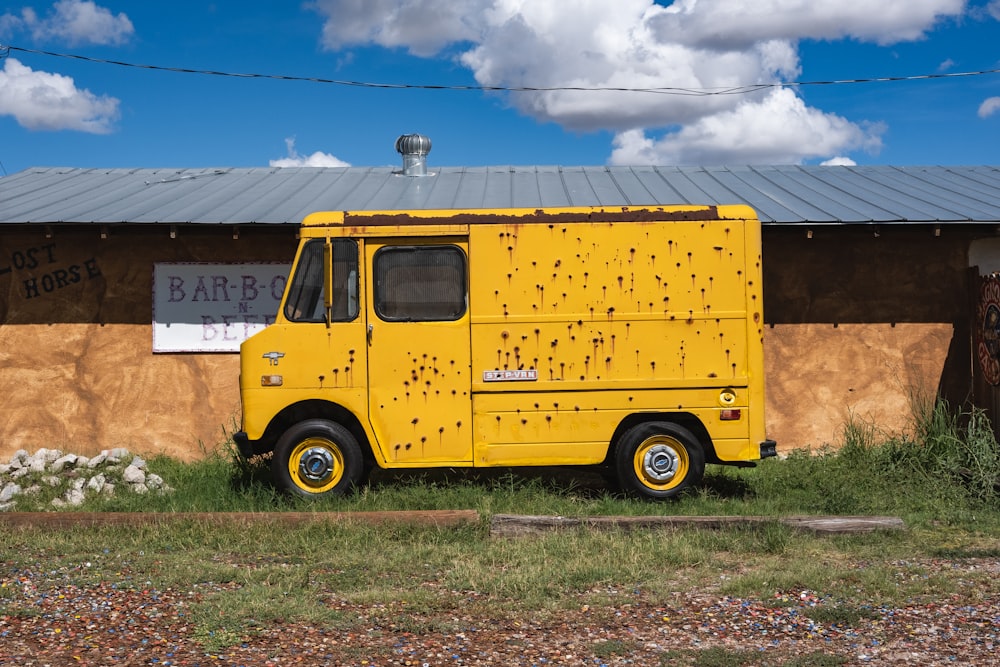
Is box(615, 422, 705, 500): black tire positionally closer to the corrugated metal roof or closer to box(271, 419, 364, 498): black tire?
box(271, 419, 364, 498): black tire

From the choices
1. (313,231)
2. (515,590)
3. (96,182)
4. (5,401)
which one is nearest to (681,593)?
(515,590)

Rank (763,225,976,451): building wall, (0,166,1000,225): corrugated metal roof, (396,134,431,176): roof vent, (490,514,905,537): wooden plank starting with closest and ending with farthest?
1. (490,514,905,537): wooden plank
2. (0,166,1000,225): corrugated metal roof
3. (763,225,976,451): building wall
4. (396,134,431,176): roof vent

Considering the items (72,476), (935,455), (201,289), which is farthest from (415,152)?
(935,455)

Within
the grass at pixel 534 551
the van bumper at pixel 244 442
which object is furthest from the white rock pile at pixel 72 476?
the van bumper at pixel 244 442

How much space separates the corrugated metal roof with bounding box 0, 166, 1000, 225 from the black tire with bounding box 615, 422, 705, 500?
3020 mm

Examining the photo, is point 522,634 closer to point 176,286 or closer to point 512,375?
point 512,375

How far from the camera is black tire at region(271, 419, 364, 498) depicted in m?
7.76

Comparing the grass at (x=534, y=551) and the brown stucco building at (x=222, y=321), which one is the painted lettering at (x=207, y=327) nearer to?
the brown stucco building at (x=222, y=321)

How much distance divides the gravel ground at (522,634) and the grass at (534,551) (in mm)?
60

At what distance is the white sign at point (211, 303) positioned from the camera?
1023 centimetres

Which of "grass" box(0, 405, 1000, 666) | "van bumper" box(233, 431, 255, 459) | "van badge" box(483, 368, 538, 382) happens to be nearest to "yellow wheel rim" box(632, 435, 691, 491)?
"grass" box(0, 405, 1000, 666)

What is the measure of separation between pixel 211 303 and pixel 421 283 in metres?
3.54

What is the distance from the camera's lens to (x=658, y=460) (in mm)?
7840

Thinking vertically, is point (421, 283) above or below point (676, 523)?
above
